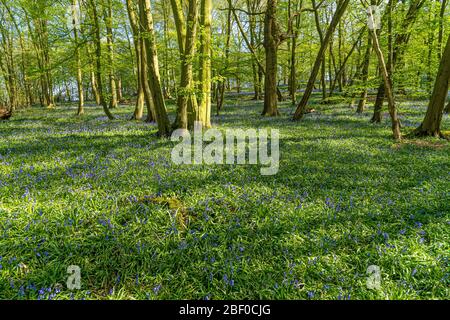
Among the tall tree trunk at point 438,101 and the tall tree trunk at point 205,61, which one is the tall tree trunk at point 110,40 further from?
the tall tree trunk at point 438,101

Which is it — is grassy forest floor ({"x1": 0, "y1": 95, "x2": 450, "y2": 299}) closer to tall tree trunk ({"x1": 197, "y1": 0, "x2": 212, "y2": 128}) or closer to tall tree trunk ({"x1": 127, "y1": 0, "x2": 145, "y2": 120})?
tall tree trunk ({"x1": 197, "y1": 0, "x2": 212, "y2": 128})

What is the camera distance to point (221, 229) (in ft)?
13.8

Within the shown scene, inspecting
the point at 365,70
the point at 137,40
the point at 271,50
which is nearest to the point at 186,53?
the point at 137,40

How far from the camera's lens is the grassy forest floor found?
3.10 metres

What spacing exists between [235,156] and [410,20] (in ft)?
40.0

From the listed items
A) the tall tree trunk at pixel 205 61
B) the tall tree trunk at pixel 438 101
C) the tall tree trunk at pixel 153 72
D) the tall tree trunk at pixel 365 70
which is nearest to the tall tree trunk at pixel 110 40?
the tall tree trunk at pixel 153 72

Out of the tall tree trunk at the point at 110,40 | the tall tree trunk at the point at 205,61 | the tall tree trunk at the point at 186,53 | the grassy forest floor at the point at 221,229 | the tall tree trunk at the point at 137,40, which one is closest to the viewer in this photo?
the grassy forest floor at the point at 221,229

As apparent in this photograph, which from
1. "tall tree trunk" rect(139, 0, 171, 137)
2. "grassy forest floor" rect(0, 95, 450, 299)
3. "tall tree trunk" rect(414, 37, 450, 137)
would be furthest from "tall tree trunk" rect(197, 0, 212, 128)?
"tall tree trunk" rect(414, 37, 450, 137)

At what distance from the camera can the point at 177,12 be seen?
34.0 ft

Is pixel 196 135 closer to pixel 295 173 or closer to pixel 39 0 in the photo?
pixel 295 173

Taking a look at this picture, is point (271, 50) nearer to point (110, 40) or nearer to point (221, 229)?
point (110, 40)

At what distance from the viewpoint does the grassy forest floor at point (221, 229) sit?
3098 mm
